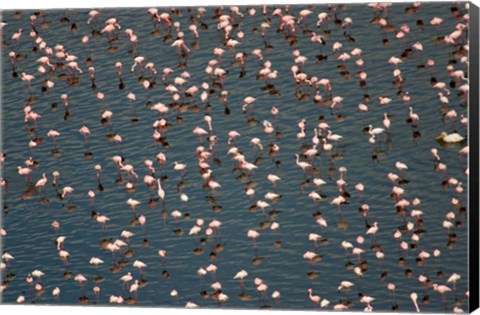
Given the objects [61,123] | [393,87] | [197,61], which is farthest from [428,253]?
[61,123]

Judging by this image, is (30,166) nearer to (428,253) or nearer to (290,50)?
(290,50)

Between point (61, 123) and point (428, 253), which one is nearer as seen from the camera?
point (428, 253)

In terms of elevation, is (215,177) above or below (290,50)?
Answer: below

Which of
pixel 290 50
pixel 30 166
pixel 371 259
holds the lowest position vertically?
pixel 371 259

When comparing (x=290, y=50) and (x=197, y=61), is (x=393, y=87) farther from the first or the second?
(x=197, y=61)

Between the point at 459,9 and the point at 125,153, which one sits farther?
the point at 125,153

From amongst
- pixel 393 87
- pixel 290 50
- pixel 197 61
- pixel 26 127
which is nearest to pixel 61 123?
pixel 26 127
